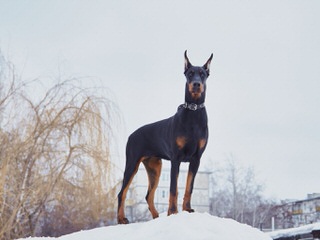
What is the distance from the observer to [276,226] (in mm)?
38562

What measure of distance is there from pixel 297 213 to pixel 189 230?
37797 mm

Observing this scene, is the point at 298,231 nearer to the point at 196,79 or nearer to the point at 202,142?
the point at 202,142

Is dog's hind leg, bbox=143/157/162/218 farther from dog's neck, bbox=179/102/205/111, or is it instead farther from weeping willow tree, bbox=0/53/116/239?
weeping willow tree, bbox=0/53/116/239

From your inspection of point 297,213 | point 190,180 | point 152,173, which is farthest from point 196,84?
point 297,213

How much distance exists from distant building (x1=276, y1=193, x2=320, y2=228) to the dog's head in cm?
3458

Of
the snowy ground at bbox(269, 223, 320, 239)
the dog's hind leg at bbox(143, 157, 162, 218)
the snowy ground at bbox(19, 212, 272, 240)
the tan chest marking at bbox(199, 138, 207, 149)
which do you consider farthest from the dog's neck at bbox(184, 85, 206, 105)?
the snowy ground at bbox(269, 223, 320, 239)

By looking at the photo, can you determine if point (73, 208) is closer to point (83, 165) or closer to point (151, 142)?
point (83, 165)

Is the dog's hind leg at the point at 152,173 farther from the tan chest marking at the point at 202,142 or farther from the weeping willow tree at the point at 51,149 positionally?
the weeping willow tree at the point at 51,149

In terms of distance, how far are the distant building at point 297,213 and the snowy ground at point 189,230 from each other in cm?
3475

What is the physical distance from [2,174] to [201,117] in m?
5.30

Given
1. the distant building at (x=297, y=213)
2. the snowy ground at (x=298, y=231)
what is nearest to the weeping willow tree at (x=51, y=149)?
the snowy ground at (x=298, y=231)

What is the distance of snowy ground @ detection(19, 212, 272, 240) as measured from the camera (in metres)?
3.00

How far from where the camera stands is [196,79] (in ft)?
11.8

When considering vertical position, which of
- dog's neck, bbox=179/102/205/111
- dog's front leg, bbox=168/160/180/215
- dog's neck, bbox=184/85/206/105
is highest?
dog's neck, bbox=184/85/206/105
